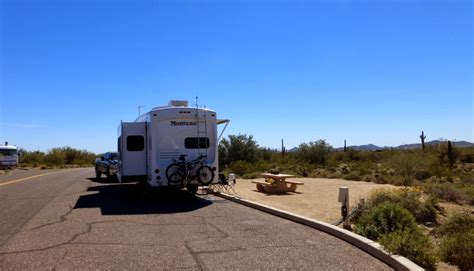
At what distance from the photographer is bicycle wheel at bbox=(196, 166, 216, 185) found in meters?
15.8

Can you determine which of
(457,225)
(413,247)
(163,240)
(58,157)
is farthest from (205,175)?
Result: (58,157)

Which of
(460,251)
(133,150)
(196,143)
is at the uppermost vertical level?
(196,143)

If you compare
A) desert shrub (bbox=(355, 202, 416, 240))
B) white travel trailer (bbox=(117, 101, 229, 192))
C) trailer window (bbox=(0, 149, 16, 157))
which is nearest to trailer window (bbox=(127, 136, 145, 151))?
white travel trailer (bbox=(117, 101, 229, 192))

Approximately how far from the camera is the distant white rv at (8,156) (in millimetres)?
51844

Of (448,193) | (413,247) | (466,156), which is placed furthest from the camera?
(466,156)

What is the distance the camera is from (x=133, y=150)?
16.6 meters

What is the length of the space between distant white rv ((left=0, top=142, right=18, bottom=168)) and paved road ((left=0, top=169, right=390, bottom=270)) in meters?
41.2

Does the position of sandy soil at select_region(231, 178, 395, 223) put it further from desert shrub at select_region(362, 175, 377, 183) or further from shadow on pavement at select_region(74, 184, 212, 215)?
desert shrub at select_region(362, 175, 377, 183)

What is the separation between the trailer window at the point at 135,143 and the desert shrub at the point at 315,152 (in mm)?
29880

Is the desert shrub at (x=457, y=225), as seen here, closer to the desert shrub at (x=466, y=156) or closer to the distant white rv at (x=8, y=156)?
the desert shrub at (x=466, y=156)

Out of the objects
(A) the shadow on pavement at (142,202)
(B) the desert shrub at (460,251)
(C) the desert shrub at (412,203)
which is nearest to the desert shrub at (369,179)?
(A) the shadow on pavement at (142,202)

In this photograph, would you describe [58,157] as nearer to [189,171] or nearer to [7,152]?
[7,152]

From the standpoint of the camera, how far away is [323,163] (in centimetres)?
4503

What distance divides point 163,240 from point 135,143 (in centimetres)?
795
